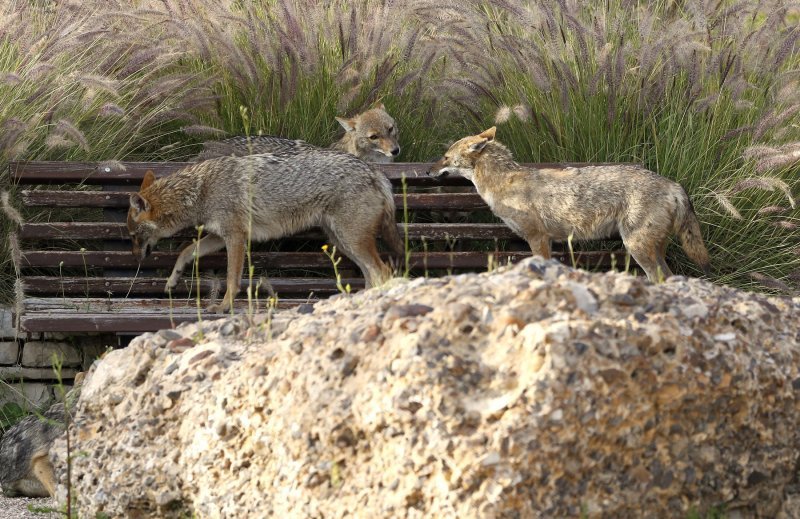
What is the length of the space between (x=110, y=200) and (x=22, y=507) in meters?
2.43

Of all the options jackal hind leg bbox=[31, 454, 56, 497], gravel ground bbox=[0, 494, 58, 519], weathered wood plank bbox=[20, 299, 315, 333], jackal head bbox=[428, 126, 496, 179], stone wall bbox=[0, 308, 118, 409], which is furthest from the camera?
jackal head bbox=[428, 126, 496, 179]

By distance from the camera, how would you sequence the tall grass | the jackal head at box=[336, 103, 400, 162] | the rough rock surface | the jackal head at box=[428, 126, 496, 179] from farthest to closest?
the jackal head at box=[336, 103, 400, 162] < the tall grass < the jackal head at box=[428, 126, 496, 179] < the rough rock surface

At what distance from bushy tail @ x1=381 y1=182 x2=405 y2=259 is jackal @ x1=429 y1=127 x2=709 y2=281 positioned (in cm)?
39

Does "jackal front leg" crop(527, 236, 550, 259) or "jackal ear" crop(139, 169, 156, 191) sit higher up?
"jackal ear" crop(139, 169, 156, 191)

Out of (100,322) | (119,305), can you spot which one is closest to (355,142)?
(119,305)

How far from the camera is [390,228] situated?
269 inches

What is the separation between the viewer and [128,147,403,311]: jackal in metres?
6.73

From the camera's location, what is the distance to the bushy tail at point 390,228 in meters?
6.77

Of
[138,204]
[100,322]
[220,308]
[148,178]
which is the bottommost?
[220,308]

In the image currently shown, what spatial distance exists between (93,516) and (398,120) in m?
4.79

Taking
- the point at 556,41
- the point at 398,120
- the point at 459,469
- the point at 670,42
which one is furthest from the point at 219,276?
the point at 459,469

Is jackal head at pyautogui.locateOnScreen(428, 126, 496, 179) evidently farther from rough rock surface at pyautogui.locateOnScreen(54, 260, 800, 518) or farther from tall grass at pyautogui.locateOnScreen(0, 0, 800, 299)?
rough rock surface at pyautogui.locateOnScreen(54, 260, 800, 518)

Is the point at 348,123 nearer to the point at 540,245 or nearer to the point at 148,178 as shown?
the point at 148,178

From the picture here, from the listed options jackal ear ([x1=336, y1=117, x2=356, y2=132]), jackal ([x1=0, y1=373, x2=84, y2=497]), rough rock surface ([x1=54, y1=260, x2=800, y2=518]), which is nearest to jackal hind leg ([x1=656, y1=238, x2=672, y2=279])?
jackal ear ([x1=336, y1=117, x2=356, y2=132])
